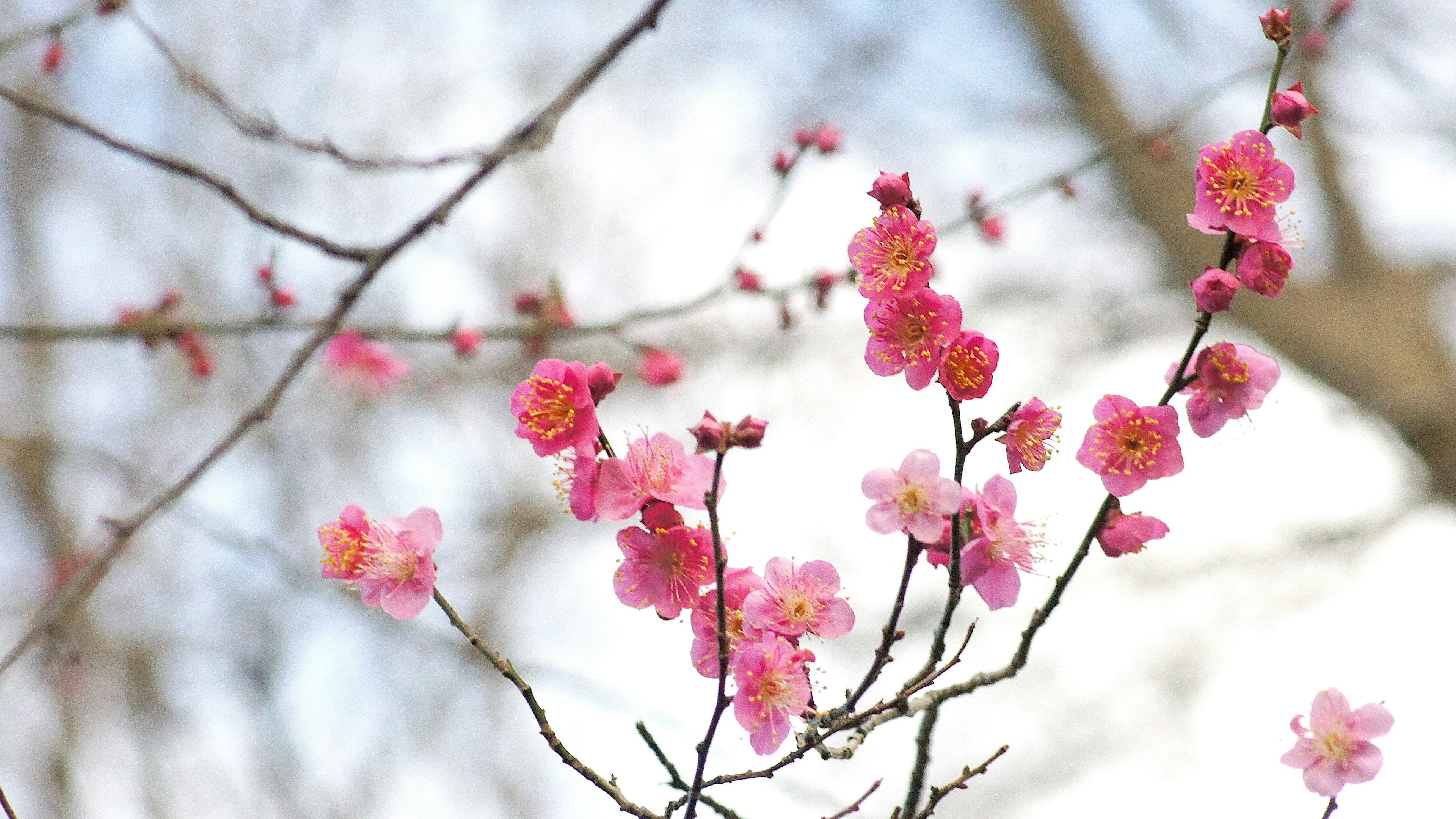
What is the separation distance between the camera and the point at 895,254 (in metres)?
1.08

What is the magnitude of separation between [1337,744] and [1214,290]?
0.57 metres

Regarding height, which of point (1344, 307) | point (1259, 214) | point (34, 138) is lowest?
point (1259, 214)

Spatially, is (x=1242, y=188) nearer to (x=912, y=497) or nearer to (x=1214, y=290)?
(x=1214, y=290)

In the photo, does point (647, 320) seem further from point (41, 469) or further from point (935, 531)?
point (41, 469)

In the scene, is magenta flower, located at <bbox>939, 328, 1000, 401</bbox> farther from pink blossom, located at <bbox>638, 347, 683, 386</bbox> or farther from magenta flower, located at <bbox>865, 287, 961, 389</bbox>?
pink blossom, located at <bbox>638, 347, 683, 386</bbox>

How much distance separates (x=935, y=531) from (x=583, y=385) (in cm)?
41

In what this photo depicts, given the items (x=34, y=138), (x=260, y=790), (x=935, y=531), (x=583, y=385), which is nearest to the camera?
(x=935, y=531)

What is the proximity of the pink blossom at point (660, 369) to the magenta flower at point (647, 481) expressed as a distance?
5.15 ft

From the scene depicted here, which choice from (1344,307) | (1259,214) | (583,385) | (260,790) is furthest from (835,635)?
(1344,307)

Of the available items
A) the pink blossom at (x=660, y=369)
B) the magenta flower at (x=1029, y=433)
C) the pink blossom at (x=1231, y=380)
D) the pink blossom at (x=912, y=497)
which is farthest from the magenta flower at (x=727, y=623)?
the pink blossom at (x=660, y=369)

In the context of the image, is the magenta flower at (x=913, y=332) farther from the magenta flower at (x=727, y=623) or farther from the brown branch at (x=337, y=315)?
the brown branch at (x=337, y=315)

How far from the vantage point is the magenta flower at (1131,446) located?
1107mm

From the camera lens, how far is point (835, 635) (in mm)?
1144

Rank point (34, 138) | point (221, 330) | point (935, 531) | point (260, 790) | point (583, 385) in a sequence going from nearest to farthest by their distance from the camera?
point (935, 531), point (583, 385), point (221, 330), point (260, 790), point (34, 138)
